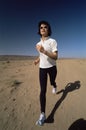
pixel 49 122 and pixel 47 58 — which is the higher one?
pixel 47 58

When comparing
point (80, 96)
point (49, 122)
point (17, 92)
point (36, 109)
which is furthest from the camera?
point (17, 92)

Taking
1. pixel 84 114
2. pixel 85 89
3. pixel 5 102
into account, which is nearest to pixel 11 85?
pixel 5 102

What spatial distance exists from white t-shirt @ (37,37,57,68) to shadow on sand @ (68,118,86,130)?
5.06 ft

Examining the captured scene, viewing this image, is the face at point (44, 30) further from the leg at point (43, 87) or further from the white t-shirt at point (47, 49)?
the leg at point (43, 87)

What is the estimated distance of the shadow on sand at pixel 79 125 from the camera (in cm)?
487

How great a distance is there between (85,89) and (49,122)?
327 cm

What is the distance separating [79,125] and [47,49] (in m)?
1.95

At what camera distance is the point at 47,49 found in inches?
204

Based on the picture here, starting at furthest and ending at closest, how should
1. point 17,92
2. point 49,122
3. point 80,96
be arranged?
point 17,92, point 80,96, point 49,122

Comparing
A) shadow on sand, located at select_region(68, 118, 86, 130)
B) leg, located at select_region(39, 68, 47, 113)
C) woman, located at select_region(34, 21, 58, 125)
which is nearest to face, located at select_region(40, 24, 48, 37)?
woman, located at select_region(34, 21, 58, 125)

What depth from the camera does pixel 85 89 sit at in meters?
8.12

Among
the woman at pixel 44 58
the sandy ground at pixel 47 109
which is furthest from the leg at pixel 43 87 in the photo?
the sandy ground at pixel 47 109

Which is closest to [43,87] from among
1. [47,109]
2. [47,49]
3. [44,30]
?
[47,49]

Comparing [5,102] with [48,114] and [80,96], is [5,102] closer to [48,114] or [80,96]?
[48,114]
